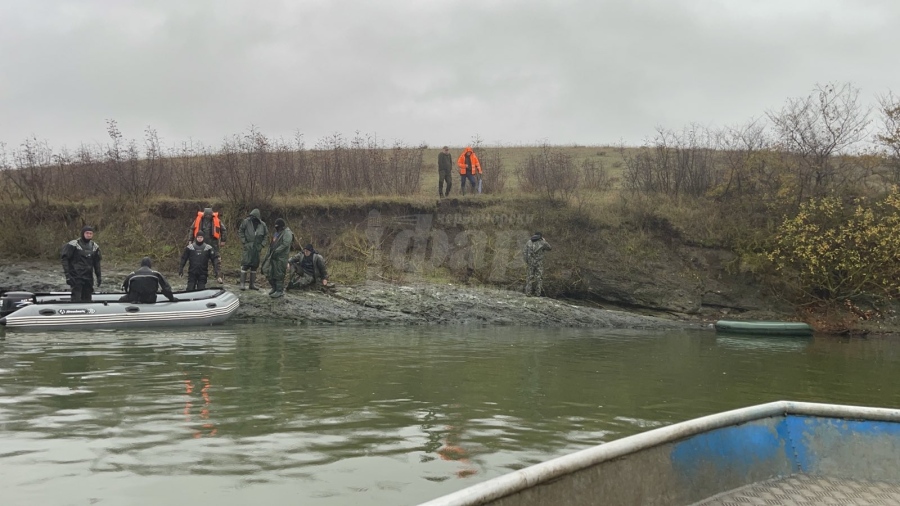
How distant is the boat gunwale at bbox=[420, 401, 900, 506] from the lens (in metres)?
2.79

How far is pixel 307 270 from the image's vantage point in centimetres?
1930

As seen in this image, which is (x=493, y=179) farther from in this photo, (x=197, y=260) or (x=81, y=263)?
(x=81, y=263)

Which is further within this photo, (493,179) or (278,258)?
(493,179)

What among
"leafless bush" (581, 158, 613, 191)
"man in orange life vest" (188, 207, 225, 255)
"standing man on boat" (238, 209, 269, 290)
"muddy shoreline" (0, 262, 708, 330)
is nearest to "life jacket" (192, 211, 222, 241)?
"man in orange life vest" (188, 207, 225, 255)

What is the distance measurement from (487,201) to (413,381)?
1584 cm

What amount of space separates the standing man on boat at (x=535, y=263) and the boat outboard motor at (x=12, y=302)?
12.8 meters

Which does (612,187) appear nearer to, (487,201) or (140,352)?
(487,201)

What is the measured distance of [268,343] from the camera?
1359cm

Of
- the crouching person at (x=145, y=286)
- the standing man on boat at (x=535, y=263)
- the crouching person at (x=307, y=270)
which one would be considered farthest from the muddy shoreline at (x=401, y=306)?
the crouching person at (x=145, y=286)

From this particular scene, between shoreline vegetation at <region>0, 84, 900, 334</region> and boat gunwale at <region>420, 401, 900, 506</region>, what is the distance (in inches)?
620

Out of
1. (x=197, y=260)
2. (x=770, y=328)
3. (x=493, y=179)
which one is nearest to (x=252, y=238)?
(x=197, y=260)

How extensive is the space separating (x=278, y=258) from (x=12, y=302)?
5.90 m

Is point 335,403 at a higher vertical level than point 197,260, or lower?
lower

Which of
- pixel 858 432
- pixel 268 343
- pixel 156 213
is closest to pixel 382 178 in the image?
pixel 156 213
